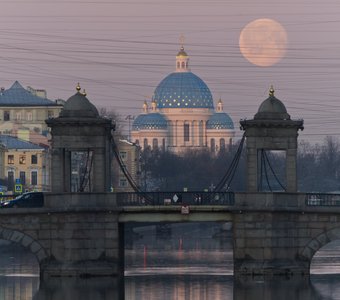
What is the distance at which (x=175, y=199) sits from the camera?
113 m

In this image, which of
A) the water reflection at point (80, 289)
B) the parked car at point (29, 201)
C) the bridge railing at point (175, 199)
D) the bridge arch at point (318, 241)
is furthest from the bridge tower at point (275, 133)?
the parked car at point (29, 201)

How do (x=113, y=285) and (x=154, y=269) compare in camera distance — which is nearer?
(x=113, y=285)

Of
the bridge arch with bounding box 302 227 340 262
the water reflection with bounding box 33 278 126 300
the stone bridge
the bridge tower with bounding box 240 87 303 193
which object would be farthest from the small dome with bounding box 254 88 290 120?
the water reflection with bounding box 33 278 126 300

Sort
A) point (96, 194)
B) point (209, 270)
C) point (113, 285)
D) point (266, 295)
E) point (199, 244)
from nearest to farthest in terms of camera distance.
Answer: point (266, 295), point (113, 285), point (96, 194), point (209, 270), point (199, 244)

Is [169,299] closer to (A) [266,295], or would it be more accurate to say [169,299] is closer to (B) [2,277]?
(A) [266,295]

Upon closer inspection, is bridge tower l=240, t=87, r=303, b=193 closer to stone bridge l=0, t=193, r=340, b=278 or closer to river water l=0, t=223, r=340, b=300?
stone bridge l=0, t=193, r=340, b=278

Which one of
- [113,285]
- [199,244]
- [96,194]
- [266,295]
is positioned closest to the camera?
[266,295]

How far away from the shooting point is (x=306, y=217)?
110625mm

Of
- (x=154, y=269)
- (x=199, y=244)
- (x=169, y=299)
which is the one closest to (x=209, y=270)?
(x=154, y=269)

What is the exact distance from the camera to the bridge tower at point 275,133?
366 feet

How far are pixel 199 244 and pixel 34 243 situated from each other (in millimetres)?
52962

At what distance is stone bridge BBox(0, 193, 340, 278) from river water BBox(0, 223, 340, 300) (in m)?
1.69

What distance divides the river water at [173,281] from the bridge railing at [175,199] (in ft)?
14.5

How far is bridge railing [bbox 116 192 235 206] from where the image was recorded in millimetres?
112750
